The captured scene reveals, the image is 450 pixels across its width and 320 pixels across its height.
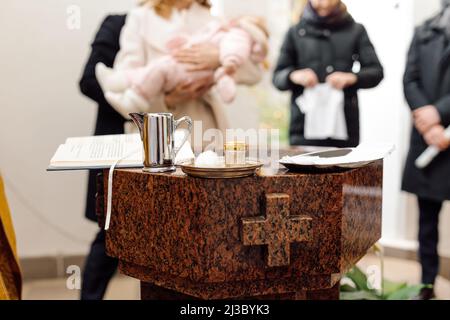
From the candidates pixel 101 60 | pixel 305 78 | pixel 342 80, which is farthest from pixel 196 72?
pixel 342 80

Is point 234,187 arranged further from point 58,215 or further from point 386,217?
point 386,217

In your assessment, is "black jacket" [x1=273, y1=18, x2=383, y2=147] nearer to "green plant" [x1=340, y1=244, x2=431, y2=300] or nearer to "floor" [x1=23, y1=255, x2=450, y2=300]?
"green plant" [x1=340, y1=244, x2=431, y2=300]

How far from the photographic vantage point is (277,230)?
0.93 meters

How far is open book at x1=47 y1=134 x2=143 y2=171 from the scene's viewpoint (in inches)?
41.5

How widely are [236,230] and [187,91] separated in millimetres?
968

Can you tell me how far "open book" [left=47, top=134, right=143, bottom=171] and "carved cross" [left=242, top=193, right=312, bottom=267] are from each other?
0.31 metres

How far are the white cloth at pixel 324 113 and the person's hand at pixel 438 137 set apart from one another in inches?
15.2

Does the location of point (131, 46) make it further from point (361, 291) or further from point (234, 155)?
point (361, 291)

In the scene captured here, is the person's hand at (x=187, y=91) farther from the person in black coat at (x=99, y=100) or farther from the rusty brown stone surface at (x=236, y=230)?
the rusty brown stone surface at (x=236, y=230)

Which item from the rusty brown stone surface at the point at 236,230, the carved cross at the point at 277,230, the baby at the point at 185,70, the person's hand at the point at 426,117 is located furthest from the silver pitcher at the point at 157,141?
the person's hand at the point at 426,117

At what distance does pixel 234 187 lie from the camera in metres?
0.92
